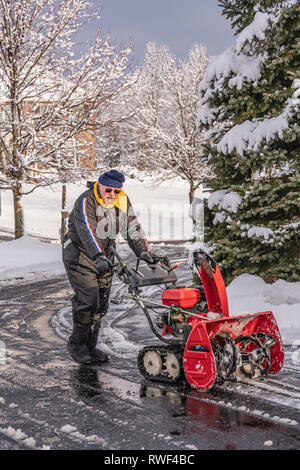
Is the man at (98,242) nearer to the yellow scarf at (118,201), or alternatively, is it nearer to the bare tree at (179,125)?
the yellow scarf at (118,201)

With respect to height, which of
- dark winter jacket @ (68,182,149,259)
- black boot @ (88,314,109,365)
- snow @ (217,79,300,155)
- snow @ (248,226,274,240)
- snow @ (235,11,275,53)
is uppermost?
snow @ (235,11,275,53)

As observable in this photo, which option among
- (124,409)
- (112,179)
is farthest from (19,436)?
(112,179)

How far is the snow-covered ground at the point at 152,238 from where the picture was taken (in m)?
8.23

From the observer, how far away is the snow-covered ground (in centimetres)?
823

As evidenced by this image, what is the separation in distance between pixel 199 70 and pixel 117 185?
25.9m

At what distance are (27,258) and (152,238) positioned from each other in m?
11.2

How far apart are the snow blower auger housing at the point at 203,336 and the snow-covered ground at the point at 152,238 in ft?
5.21

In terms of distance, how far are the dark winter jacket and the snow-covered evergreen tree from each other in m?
2.90

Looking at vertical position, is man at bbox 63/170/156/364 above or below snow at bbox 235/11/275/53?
below

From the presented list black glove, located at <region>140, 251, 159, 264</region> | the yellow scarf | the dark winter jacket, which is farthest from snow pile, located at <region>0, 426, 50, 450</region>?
the yellow scarf

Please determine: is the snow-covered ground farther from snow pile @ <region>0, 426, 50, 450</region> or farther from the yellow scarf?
snow pile @ <region>0, 426, 50, 450</region>

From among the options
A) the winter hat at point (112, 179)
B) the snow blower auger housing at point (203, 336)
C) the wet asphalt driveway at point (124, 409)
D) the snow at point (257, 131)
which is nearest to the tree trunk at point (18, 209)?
the snow at point (257, 131)
